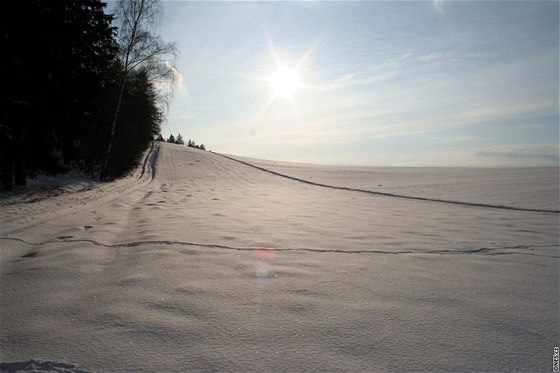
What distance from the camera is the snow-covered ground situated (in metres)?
1.65

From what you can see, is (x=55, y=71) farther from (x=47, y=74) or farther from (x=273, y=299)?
(x=273, y=299)

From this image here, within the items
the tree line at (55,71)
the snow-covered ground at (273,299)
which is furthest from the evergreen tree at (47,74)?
the snow-covered ground at (273,299)

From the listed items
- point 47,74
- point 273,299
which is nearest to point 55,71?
point 47,74

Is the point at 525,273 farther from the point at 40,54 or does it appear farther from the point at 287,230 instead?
the point at 40,54

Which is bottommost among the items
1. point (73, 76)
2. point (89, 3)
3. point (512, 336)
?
point (512, 336)

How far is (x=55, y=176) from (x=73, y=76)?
4.34 metres

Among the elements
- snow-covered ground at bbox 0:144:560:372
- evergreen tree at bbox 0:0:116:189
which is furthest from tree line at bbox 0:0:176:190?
snow-covered ground at bbox 0:144:560:372

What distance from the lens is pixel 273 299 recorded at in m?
2.29

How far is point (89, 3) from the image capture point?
10.9m

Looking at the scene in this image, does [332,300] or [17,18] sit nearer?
[332,300]

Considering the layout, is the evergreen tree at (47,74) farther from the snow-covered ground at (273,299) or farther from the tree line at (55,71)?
the snow-covered ground at (273,299)

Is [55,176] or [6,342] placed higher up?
[55,176]

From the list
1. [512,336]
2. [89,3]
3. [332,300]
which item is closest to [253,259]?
[332,300]

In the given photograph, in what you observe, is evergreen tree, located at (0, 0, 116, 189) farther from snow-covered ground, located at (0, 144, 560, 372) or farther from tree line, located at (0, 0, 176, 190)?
snow-covered ground, located at (0, 144, 560, 372)
